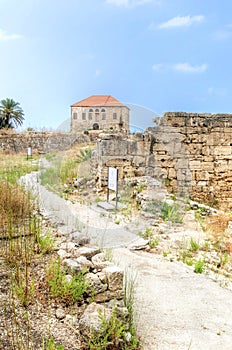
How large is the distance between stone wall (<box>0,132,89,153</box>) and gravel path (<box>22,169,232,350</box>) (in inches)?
632

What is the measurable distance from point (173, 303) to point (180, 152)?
575cm

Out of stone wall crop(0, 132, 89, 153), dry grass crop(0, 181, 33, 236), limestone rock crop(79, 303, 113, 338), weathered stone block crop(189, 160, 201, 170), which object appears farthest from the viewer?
stone wall crop(0, 132, 89, 153)

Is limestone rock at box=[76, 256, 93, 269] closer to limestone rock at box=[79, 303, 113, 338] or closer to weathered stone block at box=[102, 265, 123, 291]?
Answer: weathered stone block at box=[102, 265, 123, 291]

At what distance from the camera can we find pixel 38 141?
22359mm

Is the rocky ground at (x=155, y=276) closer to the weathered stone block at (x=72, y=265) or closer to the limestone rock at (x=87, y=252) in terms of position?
the weathered stone block at (x=72, y=265)

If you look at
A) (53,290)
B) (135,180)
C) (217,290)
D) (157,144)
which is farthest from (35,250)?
(157,144)

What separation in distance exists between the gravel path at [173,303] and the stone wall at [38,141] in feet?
52.6

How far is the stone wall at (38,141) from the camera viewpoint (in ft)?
68.6

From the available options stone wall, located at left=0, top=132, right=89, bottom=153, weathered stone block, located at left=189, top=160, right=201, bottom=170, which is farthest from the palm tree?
weathered stone block, located at left=189, top=160, right=201, bottom=170

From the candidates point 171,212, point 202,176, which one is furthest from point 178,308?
point 202,176

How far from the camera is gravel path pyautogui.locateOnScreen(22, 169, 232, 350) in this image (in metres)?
2.81

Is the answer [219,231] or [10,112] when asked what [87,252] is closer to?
[219,231]

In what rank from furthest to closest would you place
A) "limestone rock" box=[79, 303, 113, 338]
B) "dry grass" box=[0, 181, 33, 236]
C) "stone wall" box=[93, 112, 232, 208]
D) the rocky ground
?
"stone wall" box=[93, 112, 232, 208], "dry grass" box=[0, 181, 33, 236], the rocky ground, "limestone rock" box=[79, 303, 113, 338]

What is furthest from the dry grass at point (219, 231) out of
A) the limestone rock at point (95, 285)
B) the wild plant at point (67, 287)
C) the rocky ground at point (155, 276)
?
the wild plant at point (67, 287)
